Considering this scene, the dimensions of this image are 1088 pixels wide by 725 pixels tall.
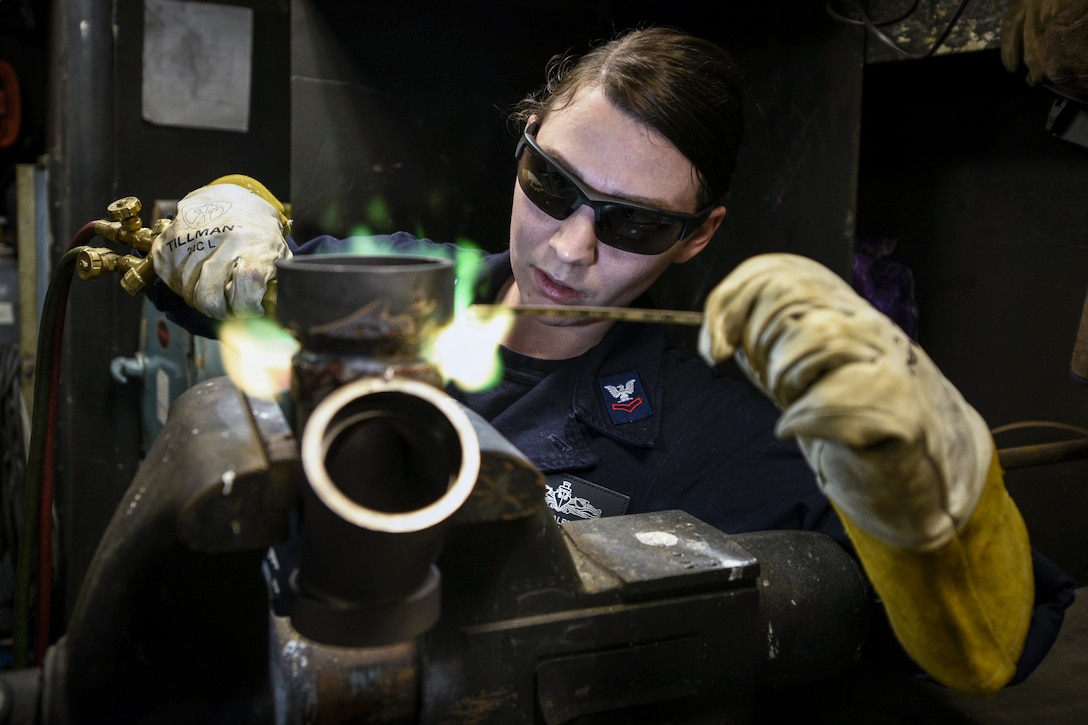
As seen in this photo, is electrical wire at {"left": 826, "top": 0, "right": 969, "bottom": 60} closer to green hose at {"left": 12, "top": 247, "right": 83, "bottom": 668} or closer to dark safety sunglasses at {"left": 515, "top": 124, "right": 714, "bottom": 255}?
dark safety sunglasses at {"left": 515, "top": 124, "right": 714, "bottom": 255}

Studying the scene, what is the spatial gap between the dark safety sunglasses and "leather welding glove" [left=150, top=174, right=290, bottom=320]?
1.61ft

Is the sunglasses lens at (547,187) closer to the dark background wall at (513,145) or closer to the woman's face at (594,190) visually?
the woman's face at (594,190)

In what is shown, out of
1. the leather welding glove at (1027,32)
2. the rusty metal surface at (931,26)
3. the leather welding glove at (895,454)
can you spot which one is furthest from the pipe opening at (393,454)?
the rusty metal surface at (931,26)

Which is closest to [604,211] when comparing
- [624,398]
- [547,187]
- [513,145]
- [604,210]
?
[604,210]

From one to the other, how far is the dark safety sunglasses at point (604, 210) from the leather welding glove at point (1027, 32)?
0.80 metres

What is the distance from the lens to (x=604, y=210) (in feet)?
5.17

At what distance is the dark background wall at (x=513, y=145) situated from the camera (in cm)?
230

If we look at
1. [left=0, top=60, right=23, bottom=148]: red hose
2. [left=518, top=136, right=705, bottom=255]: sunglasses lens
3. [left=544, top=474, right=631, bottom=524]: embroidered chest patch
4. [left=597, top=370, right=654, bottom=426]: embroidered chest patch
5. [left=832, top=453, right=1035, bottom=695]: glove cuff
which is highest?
[left=518, top=136, right=705, bottom=255]: sunglasses lens

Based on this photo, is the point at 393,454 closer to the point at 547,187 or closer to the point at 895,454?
the point at 895,454

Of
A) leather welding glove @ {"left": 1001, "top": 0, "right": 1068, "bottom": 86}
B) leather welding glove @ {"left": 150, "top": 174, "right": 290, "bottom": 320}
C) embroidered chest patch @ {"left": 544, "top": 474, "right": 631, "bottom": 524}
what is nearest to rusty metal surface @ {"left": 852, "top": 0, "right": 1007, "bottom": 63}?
leather welding glove @ {"left": 1001, "top": 0, "right": 1068, "bottom": 86}

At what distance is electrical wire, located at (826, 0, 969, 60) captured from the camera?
210 cm

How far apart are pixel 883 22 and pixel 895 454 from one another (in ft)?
5.91

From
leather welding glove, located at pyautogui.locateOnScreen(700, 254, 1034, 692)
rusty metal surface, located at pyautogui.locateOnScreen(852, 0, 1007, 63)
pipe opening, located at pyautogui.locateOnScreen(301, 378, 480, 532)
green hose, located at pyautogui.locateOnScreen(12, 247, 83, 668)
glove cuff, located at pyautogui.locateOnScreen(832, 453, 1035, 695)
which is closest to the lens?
pipe opening, located at pyautogui.locateOnScreen(301, 378, 480, 532)

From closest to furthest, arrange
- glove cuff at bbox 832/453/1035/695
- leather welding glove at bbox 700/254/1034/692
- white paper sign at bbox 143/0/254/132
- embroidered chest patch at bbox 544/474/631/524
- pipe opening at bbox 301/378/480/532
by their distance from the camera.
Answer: pipe opening at bbox 301/378/480/532, leather welding glove at bbox 700/254/1034/692, glove cuff at bbox 832/453/1035/695, embroidered chest patch at bbox 544/474/631/524, white paper sign at bbox 143/0/254/132
